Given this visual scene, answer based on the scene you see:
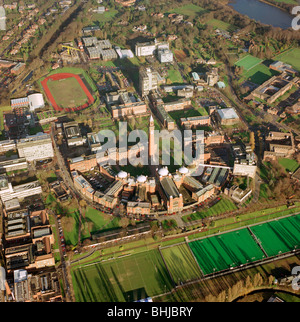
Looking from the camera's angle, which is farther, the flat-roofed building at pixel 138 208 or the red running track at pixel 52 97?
the red running track at pixel 52 97

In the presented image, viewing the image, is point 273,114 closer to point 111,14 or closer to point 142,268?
point 142,268

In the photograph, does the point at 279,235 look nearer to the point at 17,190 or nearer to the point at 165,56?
the point at 17,190

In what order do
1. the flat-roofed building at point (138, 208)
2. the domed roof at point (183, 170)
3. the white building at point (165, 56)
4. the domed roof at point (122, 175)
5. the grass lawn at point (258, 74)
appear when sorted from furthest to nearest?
the white building at point (165, 56), the grass lawn at point (258, 74), the domed roof at point (183, 170), the domed roof at point (122, 175), the flat-roofed building at point (138, 208)

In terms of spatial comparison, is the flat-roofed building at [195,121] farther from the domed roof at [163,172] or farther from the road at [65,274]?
the road at [65,274]

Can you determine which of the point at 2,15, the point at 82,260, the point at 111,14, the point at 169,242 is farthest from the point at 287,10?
the point at 82,260

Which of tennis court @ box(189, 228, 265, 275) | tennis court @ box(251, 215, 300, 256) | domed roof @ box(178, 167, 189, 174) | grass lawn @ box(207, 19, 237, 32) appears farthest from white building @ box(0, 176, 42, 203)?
grass lawn @ box(207, 19, 237, 32)

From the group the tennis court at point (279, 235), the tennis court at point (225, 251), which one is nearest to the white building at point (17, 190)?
the tennis court at point (225, 251)
